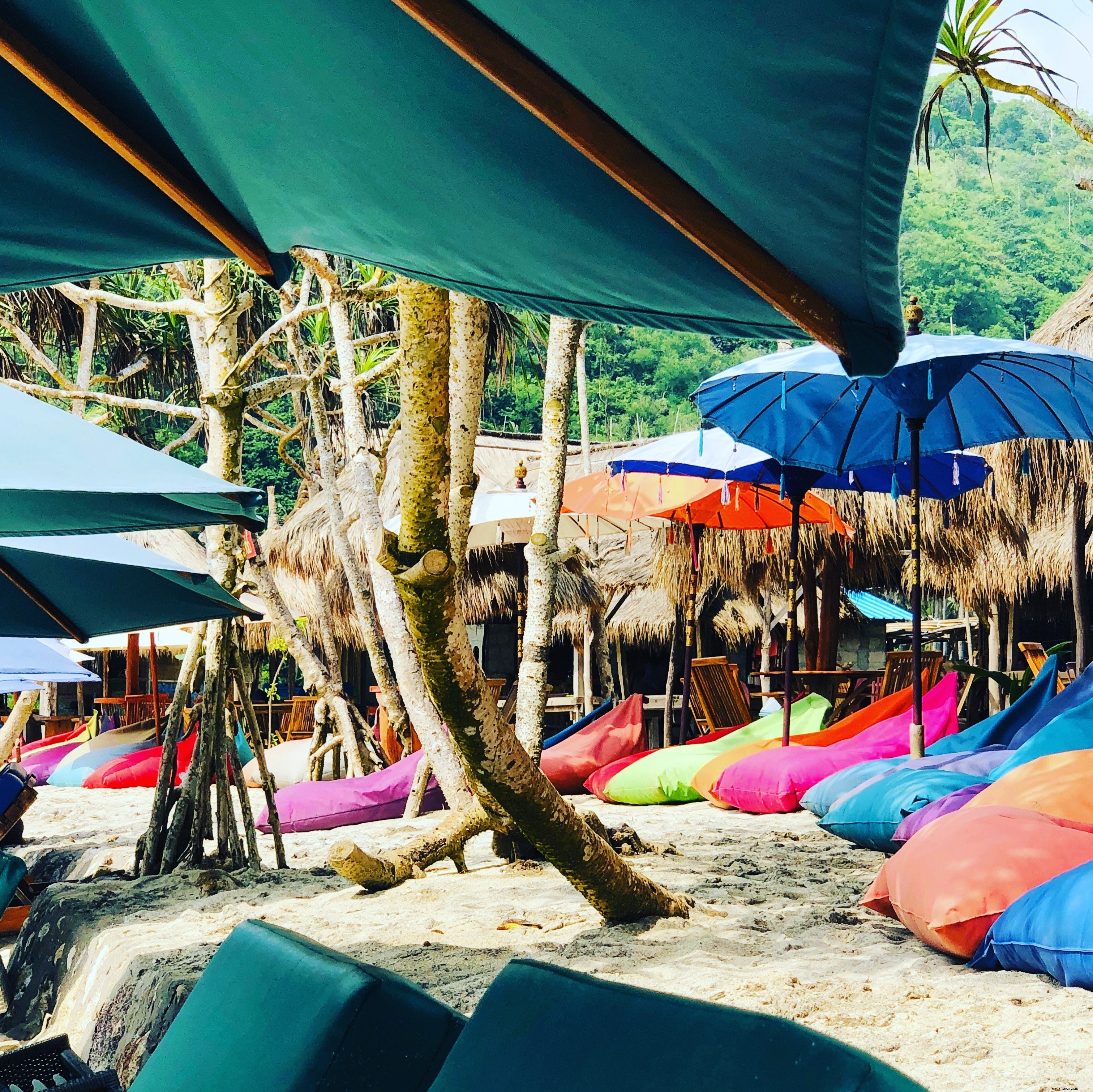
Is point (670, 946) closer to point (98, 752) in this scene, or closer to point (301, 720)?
point (301, 720)

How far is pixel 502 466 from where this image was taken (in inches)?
578

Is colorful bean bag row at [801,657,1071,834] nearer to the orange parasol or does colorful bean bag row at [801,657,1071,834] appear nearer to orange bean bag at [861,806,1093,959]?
orange bean bag at [861,806,1093,959]

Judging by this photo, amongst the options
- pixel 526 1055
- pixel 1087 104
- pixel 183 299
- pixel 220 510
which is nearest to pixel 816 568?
pixel 1087 104

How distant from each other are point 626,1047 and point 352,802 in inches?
231

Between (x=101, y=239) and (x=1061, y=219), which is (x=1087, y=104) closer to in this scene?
(x=101, y=239)

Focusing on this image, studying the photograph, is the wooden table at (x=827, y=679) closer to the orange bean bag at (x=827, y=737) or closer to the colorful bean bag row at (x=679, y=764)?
the colorful bean bag row at (x=679, y=764)

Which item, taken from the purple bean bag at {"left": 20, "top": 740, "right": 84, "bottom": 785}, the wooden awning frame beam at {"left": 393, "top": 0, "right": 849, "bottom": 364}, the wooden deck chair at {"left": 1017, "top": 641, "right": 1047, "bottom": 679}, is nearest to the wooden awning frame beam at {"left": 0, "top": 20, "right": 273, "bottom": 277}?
the wooden awning frame beam at {"left": 393, "top": 0, "right": 849, "bottom": 364}

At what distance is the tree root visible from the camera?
4160 mm

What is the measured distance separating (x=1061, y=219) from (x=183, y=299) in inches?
1247

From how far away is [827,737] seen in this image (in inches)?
276

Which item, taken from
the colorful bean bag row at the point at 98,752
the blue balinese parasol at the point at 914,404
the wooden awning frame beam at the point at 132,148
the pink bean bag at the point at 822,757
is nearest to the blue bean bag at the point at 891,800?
the blue balinese parasol at the point at 914,404

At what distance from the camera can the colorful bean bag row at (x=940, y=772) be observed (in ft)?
14.8

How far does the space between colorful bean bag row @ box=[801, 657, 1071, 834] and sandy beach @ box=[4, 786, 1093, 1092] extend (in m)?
Answer: 0.25

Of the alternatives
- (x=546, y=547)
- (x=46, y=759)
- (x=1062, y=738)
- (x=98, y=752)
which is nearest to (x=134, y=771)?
(x=98, y=752)
